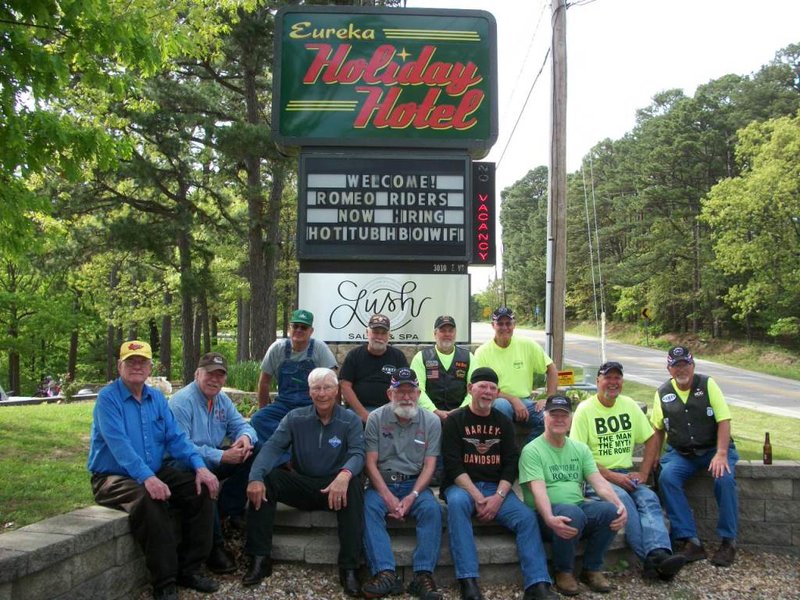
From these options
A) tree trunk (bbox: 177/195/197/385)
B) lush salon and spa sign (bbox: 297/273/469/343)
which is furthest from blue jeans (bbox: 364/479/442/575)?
tree trunk (bbox: 177/195/197/385)

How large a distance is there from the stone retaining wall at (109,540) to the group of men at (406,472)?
0.19 meters

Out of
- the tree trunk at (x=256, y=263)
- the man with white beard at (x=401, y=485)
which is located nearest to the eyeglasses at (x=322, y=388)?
the man with white beard at (x=401, y=485)

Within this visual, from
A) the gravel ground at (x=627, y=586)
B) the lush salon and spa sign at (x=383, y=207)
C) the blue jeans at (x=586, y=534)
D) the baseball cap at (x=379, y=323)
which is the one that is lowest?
the gravel ground at (x=627, y=586)

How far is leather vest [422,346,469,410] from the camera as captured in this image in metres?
5.61

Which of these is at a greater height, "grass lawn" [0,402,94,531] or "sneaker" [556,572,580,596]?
"grass lawn" [0,402,94,531]

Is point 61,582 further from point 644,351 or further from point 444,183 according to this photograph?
point 644,351

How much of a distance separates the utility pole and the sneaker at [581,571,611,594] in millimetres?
5395

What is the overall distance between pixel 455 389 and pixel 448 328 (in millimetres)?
545

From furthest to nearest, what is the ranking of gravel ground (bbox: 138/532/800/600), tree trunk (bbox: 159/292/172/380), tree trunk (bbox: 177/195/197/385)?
tree trunk (bbox: 159/292/172/380), tree trunk (bbox: 177/195/197/385), gravel ground (bbox: 138/532/800/600)

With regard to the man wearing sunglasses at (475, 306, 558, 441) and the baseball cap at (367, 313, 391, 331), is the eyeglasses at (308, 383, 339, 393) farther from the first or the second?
the man wearing sunglasses at (475, 306, 558, 441)

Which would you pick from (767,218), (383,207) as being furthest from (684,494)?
(767,218)

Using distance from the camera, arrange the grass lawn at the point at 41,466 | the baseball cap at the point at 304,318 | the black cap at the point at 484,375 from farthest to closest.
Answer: the baseball cap at the point at 304,318 < the black cap at the point at 484,375 < the grass lawn at the point at 41,466

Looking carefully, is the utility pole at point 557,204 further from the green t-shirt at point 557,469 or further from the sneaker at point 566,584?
the sneaker at point 566,584

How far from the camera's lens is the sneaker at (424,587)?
3.94m
